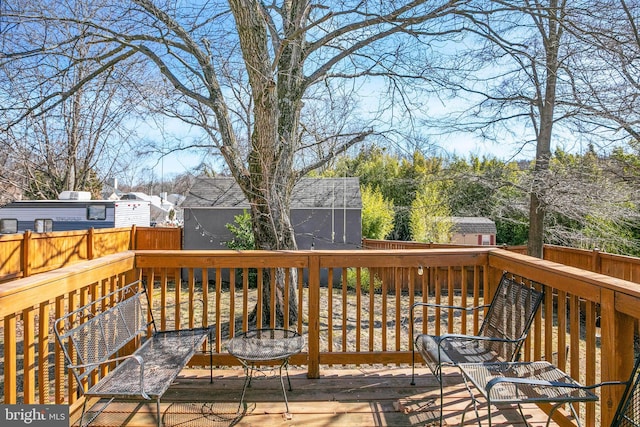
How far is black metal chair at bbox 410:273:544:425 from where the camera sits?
239 cm

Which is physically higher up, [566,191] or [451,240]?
[566,191]

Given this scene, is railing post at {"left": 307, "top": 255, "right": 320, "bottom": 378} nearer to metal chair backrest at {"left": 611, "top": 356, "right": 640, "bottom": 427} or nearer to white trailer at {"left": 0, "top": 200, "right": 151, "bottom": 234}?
metal chair backrest at {"left": 611, "top": 356, "right": 640, "bottom": 427}

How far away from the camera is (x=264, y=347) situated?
8.79 ft

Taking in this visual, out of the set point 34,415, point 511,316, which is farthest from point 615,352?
point 34,415

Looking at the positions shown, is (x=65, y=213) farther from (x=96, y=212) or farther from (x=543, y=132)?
(x=543, y=132)

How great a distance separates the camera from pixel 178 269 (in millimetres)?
2873

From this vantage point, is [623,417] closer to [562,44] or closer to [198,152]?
[562,44]

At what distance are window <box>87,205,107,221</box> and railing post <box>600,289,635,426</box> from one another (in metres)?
13.2

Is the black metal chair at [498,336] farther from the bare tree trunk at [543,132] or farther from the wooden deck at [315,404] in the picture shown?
the bare tree trunk at [543,132]

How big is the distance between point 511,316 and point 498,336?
19 centimetres

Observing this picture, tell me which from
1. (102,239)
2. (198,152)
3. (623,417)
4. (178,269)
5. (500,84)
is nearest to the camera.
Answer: (623,417)

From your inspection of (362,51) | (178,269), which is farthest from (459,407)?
(362,51)

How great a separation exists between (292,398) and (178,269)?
1.20m

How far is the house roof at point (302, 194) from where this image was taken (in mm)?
12148
